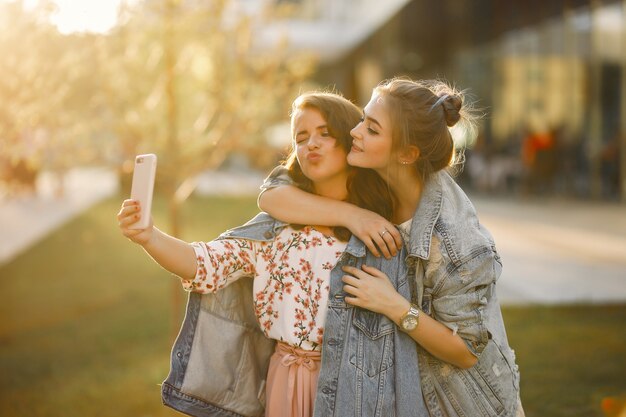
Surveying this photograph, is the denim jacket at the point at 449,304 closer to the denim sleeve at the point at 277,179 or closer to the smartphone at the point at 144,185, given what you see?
the denim sleeve at the point at 277,179

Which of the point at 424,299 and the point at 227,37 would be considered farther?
the point at 227,37

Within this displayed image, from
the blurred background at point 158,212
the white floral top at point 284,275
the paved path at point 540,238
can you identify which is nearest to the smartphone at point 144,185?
the white floral top at point 284,275

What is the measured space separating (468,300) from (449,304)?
0.06m

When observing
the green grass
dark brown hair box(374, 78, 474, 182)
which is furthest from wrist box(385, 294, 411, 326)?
the green grass

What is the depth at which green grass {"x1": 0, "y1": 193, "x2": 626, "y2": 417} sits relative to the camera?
5293 mm

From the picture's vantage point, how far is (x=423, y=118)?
228cm

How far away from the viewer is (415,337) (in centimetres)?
222

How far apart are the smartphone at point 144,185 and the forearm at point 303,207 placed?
0.48m

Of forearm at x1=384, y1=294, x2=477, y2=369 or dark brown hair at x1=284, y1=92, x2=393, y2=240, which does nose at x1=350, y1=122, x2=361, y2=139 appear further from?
forearm at x1=384, y1=294, x2=477, y2=369

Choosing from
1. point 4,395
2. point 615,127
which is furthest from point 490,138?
point 4,395

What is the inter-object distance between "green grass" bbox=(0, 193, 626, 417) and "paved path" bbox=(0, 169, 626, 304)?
0.78 meters

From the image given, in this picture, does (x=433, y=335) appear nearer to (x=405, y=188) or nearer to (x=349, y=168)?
(x=405, y=188)

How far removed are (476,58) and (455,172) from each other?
66.8 feet

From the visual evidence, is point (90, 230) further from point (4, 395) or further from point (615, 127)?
point (615, 127)
